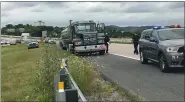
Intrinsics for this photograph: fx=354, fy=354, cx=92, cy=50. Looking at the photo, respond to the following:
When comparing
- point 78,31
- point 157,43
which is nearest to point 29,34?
point 78,31

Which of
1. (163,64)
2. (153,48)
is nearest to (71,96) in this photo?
(163,64)

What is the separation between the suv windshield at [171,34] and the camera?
13.5 meters

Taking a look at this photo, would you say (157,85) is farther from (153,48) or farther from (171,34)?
(153,48)

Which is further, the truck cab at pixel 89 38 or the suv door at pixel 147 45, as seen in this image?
the truck cab at pixel 89 38

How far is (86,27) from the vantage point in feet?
98.9

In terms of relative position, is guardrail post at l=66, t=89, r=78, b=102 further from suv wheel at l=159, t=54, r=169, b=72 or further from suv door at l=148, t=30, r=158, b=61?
suv door at l=148, t=30, r=158, b=61

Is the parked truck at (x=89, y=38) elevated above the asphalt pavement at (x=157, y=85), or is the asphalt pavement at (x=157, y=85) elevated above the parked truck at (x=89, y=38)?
the parked truck at (x=89, y=38)

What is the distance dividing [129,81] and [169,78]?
4.33ft

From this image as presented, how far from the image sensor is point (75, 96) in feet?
21.6

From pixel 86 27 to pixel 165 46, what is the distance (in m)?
17.7

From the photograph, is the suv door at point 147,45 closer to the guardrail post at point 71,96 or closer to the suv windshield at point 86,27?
the guardrail post at point 71,96

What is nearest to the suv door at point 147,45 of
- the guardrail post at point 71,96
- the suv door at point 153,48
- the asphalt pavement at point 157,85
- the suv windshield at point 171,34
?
the suv door at point 153,48

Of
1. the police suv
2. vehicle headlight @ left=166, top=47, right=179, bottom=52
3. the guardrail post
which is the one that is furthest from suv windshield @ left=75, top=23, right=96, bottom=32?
the guardrail post

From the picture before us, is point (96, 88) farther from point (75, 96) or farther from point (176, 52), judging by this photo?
point (176, 52)
